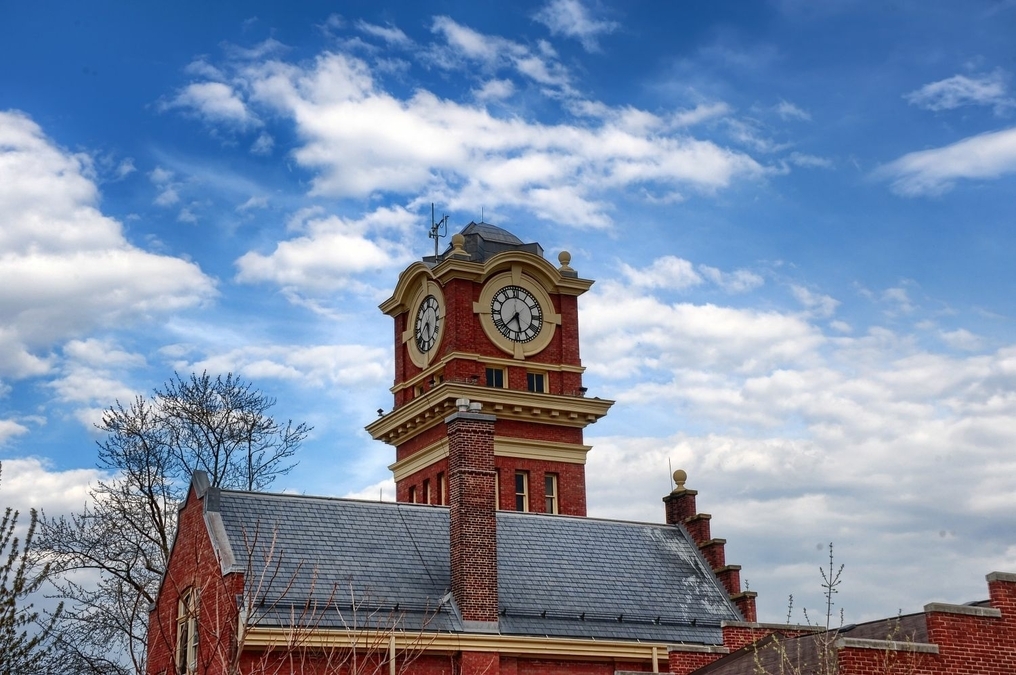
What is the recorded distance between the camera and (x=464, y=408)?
3350cm

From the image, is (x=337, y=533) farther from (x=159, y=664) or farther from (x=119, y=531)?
(x=119, y=531)

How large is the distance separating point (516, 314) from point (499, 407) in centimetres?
492

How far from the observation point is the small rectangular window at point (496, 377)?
50.9 meters

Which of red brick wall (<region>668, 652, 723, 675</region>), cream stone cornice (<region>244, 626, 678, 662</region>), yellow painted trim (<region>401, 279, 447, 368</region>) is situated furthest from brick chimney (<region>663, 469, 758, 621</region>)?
yellow painted trim (<region>401, 279, 447, 368</region>)

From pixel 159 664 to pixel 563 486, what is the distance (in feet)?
63.2

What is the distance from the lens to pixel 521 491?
160 ft

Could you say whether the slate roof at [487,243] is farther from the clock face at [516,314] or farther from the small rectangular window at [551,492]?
the small rectangular window at [551,492]

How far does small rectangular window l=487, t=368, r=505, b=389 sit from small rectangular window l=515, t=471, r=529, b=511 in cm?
386

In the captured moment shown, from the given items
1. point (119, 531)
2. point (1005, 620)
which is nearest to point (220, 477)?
point (119, 531)

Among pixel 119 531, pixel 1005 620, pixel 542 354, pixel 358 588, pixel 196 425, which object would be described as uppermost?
pixel 542 354

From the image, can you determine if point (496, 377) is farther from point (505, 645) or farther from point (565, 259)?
point (505, 645)

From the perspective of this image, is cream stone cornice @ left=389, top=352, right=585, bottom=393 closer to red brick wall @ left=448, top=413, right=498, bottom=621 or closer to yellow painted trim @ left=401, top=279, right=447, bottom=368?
yellow painted trim @ left=401, top=279, right=447, bottom=368

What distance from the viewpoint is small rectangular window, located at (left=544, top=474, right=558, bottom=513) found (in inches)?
1921

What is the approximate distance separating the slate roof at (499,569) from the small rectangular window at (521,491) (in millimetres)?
9597
